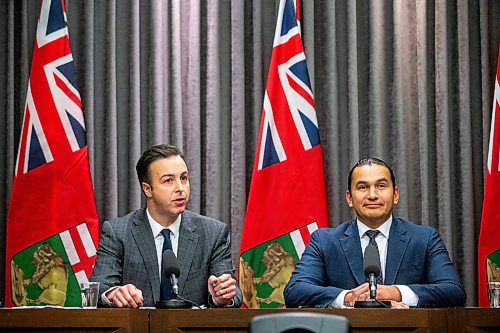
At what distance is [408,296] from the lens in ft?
11.5

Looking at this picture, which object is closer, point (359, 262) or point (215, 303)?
point (215, 303)

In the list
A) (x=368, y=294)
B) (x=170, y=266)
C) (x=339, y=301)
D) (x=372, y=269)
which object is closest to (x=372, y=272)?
(x=372, y=269)

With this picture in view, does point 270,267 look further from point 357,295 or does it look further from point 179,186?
point 357,295

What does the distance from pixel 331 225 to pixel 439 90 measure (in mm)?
1027

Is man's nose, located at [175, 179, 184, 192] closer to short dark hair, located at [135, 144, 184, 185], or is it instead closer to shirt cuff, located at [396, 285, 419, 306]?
short dark hair, located at [135, 144, 184, 185]

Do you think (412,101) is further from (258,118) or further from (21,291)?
(21,291)

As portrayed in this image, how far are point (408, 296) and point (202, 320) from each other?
38.9 inches

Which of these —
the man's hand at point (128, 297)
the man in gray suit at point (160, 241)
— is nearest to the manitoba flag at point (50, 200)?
the man in gray suit at point (160, 241)

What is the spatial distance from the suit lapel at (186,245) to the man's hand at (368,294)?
0.77 meters

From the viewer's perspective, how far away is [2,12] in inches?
207

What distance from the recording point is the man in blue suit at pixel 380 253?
146 inches

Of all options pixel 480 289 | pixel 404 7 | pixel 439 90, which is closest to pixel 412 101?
pixel 439 90

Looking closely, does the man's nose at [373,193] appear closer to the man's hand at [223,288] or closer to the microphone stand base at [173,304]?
the man's hand at [223,288]

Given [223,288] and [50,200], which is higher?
[50,200]
